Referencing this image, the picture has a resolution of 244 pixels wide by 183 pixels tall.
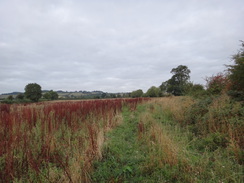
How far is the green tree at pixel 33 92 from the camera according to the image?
174 ft

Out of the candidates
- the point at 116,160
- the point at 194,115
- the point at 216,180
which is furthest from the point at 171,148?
the point at 194,115

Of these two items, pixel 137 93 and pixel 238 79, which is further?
pixel 137 93

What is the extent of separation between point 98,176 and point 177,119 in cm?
640

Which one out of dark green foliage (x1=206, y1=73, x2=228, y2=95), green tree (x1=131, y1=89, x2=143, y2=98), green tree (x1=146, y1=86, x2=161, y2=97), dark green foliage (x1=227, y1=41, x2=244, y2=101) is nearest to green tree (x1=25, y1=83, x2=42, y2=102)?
green tree (x1=131, y1=89, x2=143, y2=98)

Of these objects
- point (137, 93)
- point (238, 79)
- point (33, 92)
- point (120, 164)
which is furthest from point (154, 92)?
point (33, 92)

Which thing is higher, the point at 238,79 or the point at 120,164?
the point at 238,79

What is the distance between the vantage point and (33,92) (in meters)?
53.4

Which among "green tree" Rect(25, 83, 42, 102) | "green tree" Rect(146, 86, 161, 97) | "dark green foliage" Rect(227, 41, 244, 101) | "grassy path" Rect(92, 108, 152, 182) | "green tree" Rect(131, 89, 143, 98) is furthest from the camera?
"green tree" Rect(131, 89, 143, 98)

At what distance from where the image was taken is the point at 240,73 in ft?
24.7

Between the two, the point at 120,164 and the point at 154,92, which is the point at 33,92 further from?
the point at 120,164

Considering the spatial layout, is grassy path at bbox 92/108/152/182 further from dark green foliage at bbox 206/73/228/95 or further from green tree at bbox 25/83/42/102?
green tree at bbox 25/83/42/102

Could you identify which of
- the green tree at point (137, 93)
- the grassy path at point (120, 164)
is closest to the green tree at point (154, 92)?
the green tree at point (137, 93)

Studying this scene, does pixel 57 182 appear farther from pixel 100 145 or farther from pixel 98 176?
pixel 100 145

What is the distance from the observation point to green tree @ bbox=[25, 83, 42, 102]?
5297 cm
